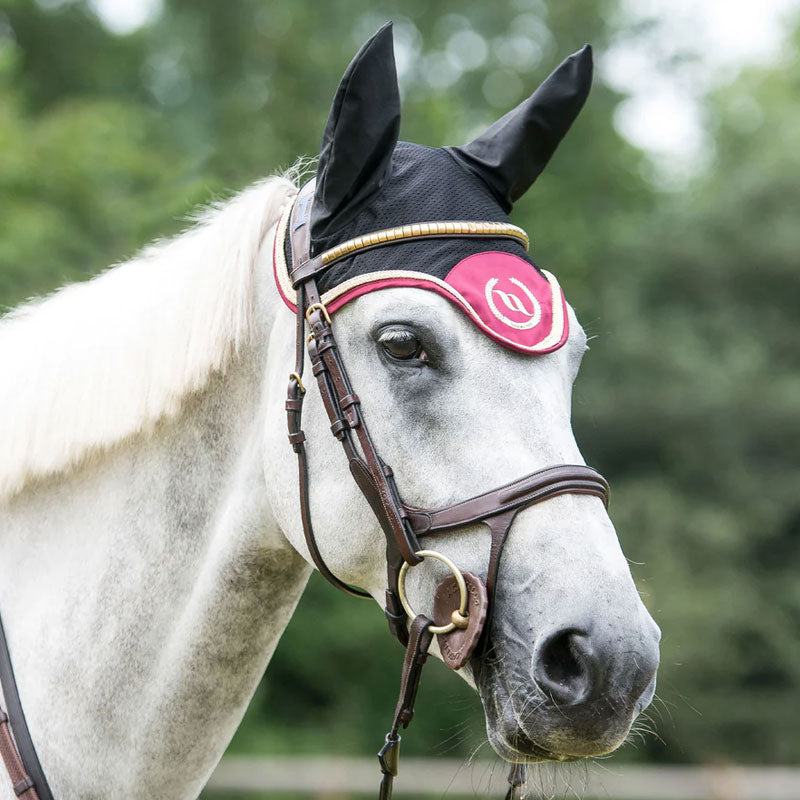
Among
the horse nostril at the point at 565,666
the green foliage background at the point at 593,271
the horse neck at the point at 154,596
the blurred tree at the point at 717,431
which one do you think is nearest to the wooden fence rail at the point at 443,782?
the green foliage background at the point at 593,271

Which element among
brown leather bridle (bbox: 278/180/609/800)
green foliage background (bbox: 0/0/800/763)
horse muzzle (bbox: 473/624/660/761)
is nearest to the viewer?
horse muzzle (bbox: 473/624/660/761)

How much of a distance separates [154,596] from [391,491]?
2.45 feet

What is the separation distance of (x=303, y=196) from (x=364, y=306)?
49 centimetres

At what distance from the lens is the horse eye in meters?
2.37

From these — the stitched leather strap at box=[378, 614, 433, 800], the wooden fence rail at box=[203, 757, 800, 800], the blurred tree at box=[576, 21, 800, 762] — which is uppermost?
the stitched leather strap at box=[378, 614, 433, 800]

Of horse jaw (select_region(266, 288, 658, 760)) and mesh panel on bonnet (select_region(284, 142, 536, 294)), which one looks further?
mesh panel on bonnet (select_region(284, 142, 536, 294))

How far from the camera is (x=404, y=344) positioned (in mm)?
2375

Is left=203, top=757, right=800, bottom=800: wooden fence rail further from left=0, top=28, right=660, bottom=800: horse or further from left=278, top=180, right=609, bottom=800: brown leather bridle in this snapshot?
left=278, top=180, right=609, bottom=800: brown leather bridle

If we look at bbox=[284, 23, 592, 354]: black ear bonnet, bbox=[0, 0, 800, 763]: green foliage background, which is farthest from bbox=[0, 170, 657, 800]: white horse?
bbox=[0, 0, 800, 763]: green foliage background

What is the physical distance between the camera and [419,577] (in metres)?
2.32

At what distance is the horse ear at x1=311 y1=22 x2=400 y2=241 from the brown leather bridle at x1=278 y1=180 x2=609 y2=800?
109 millimetres

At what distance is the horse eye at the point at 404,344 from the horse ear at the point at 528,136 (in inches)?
24.4

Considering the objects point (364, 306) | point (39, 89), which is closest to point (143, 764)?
point (364, 306)

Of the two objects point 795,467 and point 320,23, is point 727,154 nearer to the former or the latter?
point 795,467
